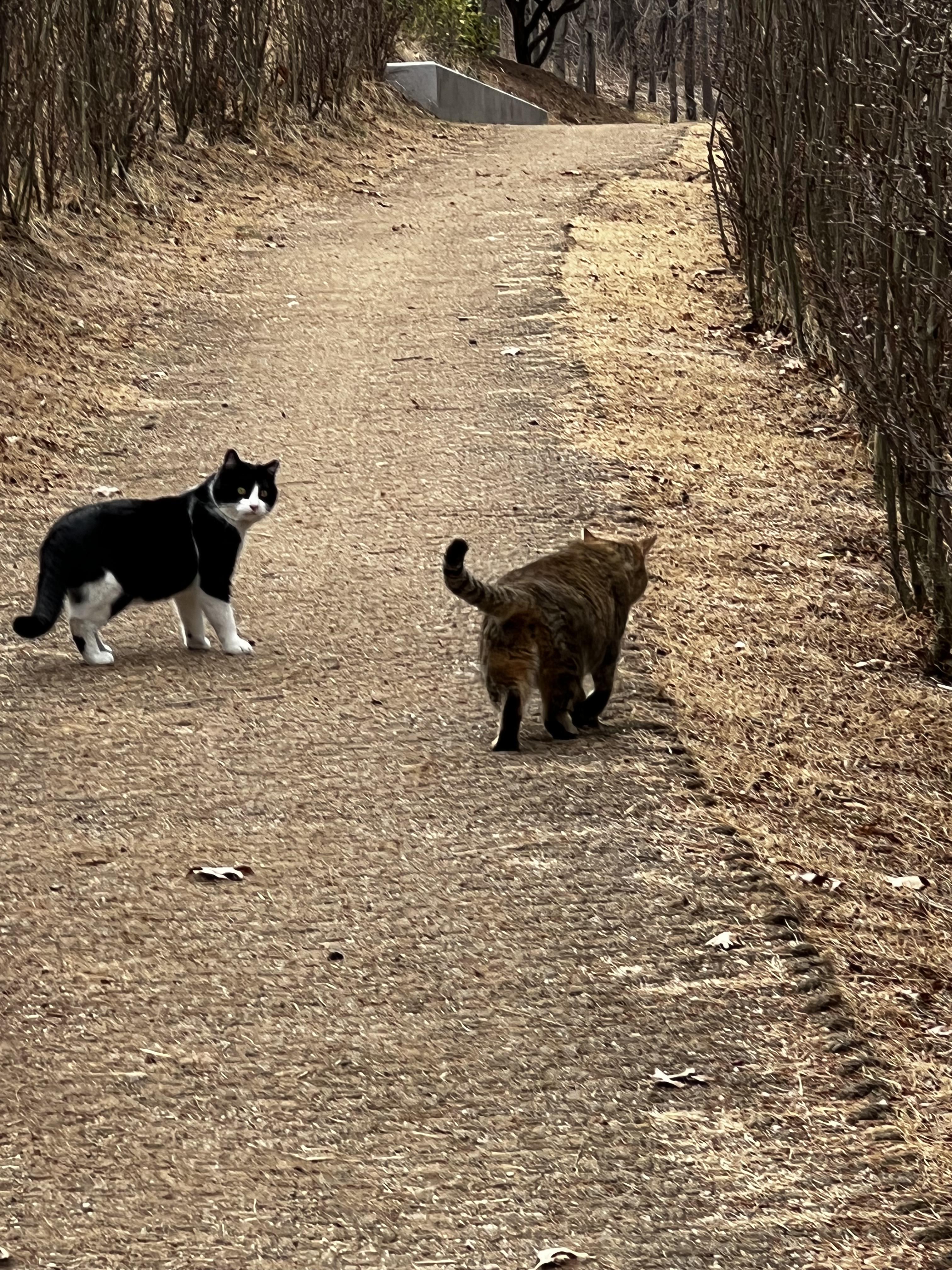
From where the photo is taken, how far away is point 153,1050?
407 cm

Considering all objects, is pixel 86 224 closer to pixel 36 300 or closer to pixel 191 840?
pixel 36 300

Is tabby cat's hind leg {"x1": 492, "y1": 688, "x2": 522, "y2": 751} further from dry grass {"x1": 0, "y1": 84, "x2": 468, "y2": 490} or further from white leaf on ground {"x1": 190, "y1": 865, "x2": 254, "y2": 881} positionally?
dry grass {"x1": 0, "y1": 84, "x2": 468, "y2": 490}

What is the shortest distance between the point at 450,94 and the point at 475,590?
778 inches

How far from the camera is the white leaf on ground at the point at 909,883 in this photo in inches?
215

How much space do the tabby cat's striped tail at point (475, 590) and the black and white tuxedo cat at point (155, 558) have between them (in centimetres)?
134

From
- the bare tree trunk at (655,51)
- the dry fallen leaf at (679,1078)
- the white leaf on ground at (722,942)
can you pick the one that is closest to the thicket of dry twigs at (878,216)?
the white leaf on ground at (722,942)

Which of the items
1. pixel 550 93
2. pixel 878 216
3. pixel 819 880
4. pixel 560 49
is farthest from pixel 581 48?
pixel 819 880

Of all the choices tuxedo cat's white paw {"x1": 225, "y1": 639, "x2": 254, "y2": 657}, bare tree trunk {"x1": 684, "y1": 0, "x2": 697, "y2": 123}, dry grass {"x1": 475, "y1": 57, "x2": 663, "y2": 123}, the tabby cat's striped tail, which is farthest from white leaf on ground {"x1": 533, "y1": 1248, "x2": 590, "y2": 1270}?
bare tree trunk {"x1": 684, "y1": 0, "x2": 697, "y2": 123}

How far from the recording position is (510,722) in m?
5.80

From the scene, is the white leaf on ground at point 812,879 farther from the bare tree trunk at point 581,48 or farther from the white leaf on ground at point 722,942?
the bare tree trunk at point 581,48

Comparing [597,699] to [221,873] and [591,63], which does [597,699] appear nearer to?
[221,873]

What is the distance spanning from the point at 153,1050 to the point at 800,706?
11.9ft

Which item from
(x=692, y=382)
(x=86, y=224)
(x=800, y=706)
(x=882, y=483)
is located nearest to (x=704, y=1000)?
(x=800, y=706)

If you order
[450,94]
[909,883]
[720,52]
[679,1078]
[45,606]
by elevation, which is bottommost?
[909,883]
